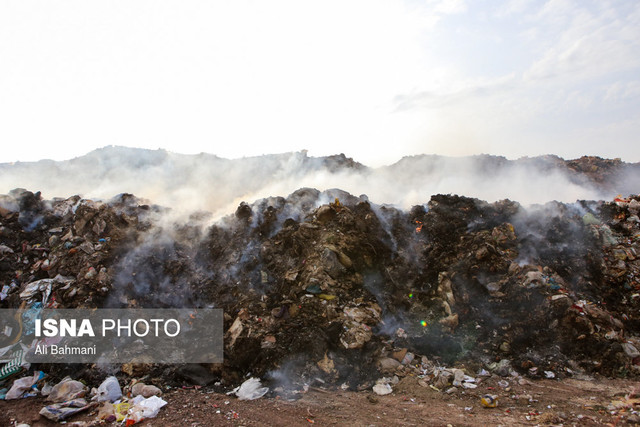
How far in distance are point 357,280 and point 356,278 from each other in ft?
0.15

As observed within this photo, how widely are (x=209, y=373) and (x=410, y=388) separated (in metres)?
3.50

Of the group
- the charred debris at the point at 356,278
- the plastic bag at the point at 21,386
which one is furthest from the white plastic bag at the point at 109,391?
the plastic bag at the point at 21,386

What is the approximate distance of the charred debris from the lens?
18.7 ft

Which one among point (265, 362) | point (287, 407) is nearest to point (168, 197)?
point (265, 362)

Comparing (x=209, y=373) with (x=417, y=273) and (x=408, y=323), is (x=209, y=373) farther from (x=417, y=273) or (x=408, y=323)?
(x=417, y=273)

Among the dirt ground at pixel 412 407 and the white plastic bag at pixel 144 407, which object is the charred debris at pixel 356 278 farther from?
the white plastic bag at pixel 144 407

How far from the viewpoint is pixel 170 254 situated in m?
7.75

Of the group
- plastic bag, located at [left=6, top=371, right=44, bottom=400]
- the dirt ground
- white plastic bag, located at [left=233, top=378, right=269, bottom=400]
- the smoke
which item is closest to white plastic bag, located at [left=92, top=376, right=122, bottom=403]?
the dirt ground

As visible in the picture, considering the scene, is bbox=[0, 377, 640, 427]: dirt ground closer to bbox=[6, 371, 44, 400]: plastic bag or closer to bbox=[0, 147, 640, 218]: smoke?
bbox=[6, 371, 44, 400]: plastic bag

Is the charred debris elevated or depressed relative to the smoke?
depressed

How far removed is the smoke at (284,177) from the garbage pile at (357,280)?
2.42m

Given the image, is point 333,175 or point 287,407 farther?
point 333,175

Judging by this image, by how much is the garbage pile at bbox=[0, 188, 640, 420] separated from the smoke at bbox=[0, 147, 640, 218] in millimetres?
2422

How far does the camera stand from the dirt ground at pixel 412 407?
13.9ft
